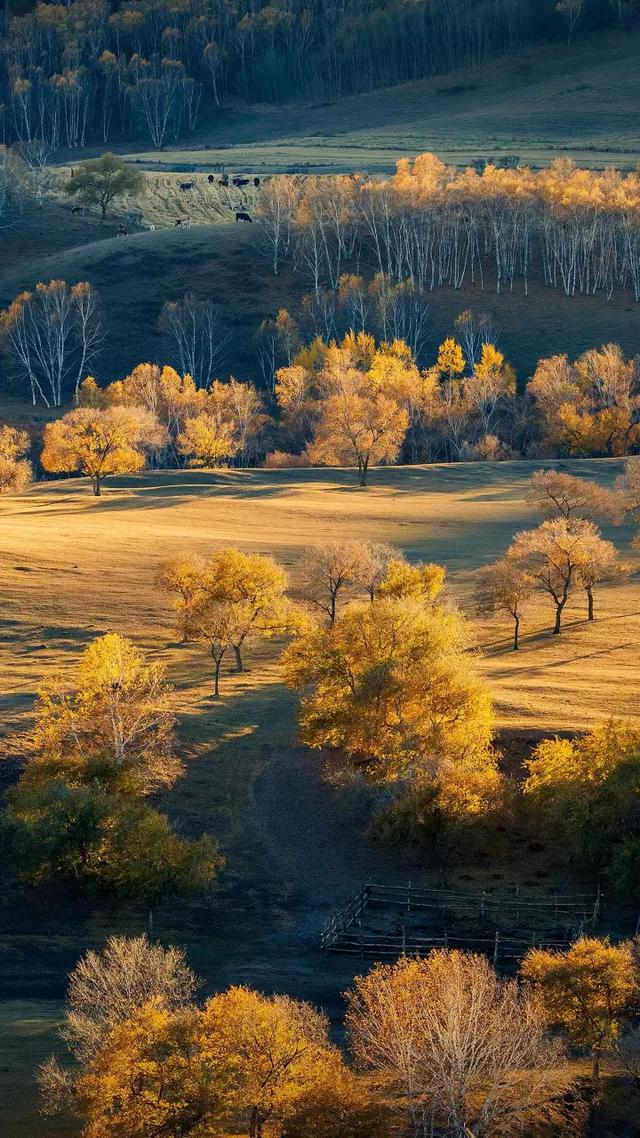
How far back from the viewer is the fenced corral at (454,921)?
4981 cm

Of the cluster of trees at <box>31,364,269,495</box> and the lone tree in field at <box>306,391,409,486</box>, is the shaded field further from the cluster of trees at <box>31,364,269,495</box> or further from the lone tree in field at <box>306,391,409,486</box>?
the lone tree in field at <box>306,391,409,486</box>

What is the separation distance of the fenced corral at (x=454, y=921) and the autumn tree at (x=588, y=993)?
704 centimetres

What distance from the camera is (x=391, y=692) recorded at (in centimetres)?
6016

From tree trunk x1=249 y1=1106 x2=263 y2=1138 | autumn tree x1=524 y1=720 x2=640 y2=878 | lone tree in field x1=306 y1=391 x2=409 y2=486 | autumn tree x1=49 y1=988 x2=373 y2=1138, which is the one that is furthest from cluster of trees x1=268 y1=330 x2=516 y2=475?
tree trunk x1=249 y1=1106 x2=263 y2=1138

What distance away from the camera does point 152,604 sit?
76.8m

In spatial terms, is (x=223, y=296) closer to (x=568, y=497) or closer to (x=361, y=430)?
(x=361, y=430)

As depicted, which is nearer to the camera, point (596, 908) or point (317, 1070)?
point (317, 1070)

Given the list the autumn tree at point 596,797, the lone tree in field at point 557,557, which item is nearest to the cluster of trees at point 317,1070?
the autumn tree at point 596,797

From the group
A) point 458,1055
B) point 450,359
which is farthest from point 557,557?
point 450,359

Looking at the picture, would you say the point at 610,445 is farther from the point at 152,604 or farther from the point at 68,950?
the point at 68,950

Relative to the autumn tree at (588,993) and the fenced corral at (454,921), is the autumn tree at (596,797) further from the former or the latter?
the autumn tree at (588,993)

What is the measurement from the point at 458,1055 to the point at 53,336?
142324mm

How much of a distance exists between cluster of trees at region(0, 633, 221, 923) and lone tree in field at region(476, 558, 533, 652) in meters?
19.2

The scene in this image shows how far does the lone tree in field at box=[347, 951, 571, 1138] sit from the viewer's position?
3509cm
